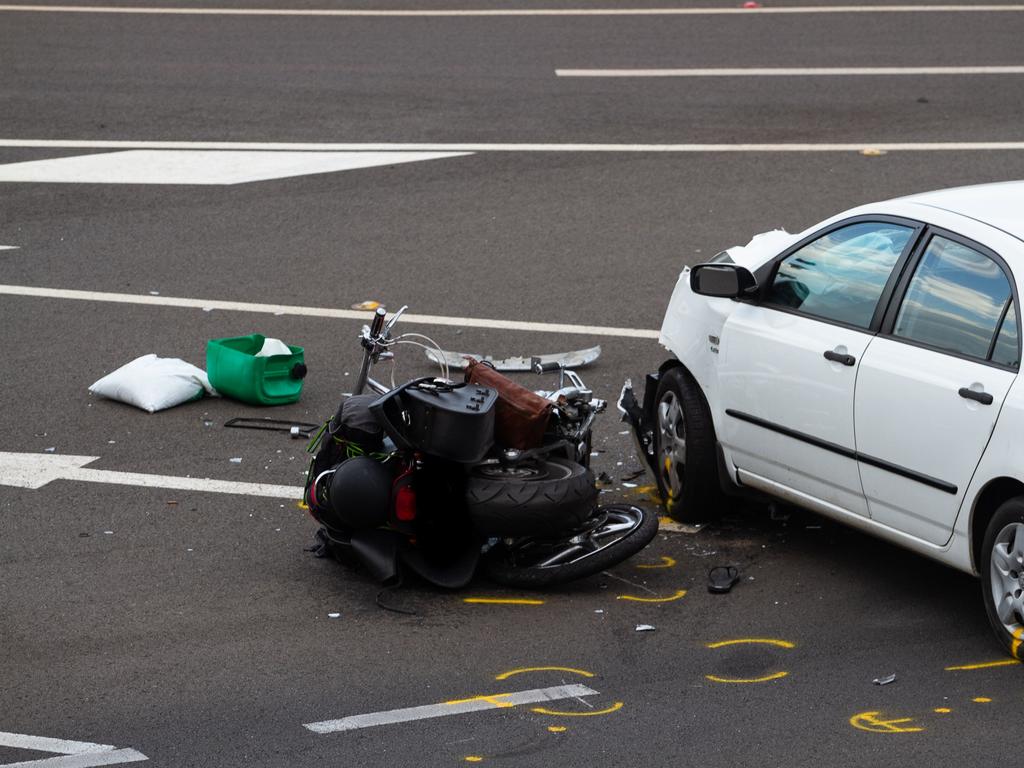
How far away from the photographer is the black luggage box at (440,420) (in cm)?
649

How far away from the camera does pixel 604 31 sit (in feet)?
59.3

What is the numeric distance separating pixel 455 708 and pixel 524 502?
3.76ft

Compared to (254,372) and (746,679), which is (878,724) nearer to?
(746,679)

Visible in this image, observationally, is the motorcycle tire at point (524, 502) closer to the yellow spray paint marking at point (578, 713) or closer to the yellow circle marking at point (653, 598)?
the yellow circle marking at point (653, 598)

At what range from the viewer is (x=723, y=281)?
23.3ft

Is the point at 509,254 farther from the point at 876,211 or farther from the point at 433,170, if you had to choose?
the point at 876,211

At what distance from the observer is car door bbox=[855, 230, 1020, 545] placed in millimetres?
5891

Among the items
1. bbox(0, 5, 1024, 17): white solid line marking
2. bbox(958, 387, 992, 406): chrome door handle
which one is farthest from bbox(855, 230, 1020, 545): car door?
bbox(0, 5, 1024, 17): white solid line marking

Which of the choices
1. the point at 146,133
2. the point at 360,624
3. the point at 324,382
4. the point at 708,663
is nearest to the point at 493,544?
the point at 360,624

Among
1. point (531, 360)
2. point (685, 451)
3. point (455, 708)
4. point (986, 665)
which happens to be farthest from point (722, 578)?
point (531, 360)

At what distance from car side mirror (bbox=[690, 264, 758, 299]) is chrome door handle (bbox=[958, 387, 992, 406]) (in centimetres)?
143

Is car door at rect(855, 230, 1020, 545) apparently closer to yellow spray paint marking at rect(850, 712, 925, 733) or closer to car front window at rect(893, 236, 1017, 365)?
car front window at rect(893, 236, 1017, 365)

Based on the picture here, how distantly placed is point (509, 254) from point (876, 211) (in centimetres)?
529

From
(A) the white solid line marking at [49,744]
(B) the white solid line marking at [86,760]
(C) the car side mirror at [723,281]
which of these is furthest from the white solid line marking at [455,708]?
(C) the car side mirror at [723,281]
